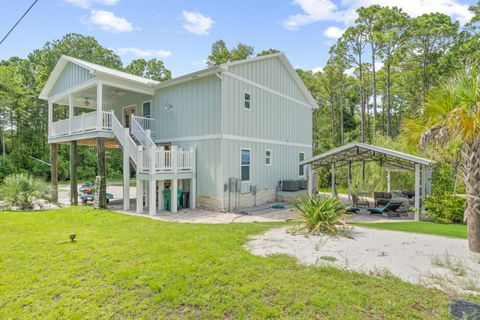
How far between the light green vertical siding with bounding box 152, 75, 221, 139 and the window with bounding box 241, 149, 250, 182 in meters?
1.90

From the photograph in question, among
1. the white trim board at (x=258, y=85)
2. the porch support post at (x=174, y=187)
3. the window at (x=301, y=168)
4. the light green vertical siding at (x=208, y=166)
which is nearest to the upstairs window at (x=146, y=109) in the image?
the light green vertical siding at (x=208, y=166)

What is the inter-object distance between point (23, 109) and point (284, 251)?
3720 cm

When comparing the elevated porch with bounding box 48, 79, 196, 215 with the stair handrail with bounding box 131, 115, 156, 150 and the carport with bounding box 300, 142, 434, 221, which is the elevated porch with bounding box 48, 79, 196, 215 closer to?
the stair handrail with bounding box 131, 115, 156, 150

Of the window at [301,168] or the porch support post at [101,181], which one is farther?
the window at [301,168]

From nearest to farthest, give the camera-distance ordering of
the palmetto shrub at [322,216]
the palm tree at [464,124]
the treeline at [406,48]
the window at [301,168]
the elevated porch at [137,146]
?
the palm tree at [464,124] < the palmetto shrub at [322,216] < the elevated porch at [137,146] < the window at [301,168] < the treeline at [406,48]

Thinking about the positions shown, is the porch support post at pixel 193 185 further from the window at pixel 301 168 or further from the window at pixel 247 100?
the window at pixel 301 168

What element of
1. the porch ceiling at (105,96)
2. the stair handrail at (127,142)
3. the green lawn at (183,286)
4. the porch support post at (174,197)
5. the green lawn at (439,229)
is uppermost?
the porch ceiling at (105,96)

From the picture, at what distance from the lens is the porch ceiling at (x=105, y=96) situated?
48.7ft

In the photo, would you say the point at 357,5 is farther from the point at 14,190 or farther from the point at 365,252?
the point at 14,190

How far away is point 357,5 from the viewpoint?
20.8m

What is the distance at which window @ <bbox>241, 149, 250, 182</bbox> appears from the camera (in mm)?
12836

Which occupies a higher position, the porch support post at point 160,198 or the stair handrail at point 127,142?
the stair handrail at point 127,142

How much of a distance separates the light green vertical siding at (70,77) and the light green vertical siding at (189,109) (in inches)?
134

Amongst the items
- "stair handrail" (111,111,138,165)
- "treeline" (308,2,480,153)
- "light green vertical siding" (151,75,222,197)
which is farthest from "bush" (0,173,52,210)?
"treeline" (308,2,480,153)
